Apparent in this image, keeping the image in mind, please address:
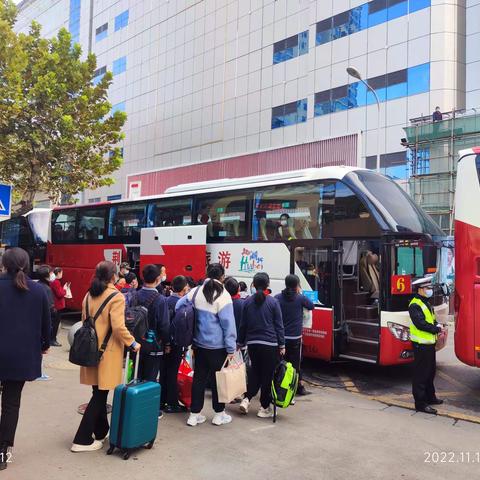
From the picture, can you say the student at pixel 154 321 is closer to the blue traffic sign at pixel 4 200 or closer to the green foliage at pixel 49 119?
the blue traffic sign at pixel 4 200

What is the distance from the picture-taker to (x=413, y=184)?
22312mm

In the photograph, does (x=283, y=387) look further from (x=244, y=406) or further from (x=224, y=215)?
(x=224, y=215)

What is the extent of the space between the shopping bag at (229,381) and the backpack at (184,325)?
1.60 ft

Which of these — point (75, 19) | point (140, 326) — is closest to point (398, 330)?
point (140, 326)

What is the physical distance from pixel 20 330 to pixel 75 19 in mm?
52194

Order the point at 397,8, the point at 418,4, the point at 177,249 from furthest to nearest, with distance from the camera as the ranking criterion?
the point at 397,8 → the point at 418,4 → the point at 177,249

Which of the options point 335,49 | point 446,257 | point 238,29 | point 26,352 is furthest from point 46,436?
point 238,29

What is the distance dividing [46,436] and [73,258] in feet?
32.1

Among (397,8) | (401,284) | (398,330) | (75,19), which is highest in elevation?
(75,19)

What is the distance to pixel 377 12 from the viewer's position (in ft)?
83.5

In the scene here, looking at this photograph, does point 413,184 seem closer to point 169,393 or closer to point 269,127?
point 269,127

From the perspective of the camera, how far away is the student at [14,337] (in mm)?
4059

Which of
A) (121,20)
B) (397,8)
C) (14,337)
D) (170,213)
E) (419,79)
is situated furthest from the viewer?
(121,20)

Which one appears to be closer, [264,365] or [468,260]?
[264,365]
